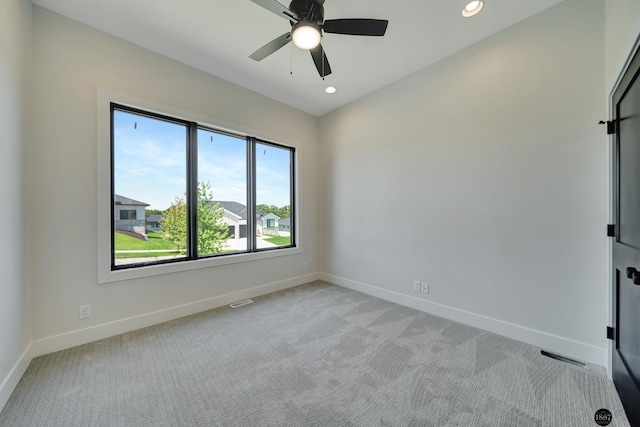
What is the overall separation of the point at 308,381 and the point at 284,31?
3.12 meters

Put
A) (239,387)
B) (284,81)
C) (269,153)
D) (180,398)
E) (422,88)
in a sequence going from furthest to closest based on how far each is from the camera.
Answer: (269,153) → (284,81) → (422,88) → (239,387) → (180,398)

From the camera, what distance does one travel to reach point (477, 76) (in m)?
2.60

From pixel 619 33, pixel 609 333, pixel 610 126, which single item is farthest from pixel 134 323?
pixel 619 33

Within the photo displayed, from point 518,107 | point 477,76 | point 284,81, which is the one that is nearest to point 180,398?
point 284,81

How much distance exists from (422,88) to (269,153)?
237cm

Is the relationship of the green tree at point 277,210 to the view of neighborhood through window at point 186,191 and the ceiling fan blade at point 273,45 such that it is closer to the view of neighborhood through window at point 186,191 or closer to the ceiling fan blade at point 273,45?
the view of neighborhood through window at point 186,191

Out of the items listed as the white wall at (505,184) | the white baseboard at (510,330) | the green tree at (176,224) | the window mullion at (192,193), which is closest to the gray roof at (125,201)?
the green tree at (176,224)

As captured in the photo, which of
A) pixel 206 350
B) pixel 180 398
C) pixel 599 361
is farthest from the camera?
pixel 206 350

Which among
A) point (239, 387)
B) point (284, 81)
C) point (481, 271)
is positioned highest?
point (284, 81)

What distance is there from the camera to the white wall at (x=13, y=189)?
5.32ft

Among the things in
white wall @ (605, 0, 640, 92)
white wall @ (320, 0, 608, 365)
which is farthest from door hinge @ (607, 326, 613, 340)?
white wall @ (605, 0, 640, 92)

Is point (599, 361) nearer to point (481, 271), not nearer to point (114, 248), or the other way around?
point (481, 271)

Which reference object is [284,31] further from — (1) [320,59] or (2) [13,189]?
(2) [13,189]

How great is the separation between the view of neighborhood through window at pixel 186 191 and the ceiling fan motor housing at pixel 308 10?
1948 millimetres
